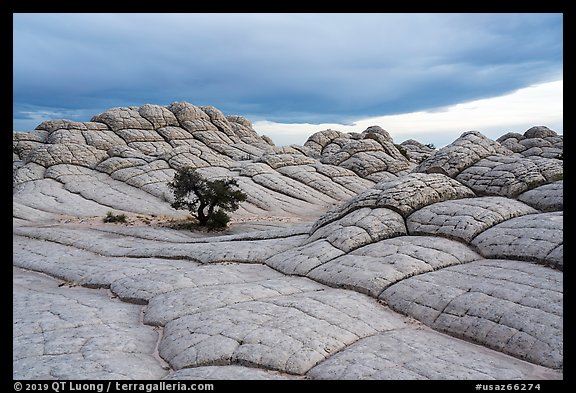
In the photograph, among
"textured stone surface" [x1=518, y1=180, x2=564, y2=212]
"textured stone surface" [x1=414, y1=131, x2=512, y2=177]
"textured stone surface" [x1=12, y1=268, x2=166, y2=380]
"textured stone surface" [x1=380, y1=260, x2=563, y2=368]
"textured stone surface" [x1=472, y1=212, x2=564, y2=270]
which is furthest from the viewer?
"textured stone surface" [x1=414, y1=131, x2=512, y2=177]

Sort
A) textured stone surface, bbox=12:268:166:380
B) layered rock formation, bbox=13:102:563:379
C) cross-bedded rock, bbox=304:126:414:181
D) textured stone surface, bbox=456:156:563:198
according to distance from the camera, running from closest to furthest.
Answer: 1. textured stone surface, bbox=12:268:166:380
2. layered rock formation, bbox=13:102:563:379
3. textured stone surface, bbox=456:156:563:198
4. cross-bedded rock, bbox=304:126:414:181

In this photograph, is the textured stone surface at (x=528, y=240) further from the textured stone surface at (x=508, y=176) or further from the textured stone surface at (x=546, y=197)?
the textured stone surface at (x=508, y=176)

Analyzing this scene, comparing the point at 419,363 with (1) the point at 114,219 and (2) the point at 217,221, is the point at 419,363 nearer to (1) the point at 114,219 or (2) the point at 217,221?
(2) the point at 217,221

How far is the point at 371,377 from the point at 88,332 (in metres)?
8.42

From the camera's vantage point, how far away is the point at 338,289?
1527 cm

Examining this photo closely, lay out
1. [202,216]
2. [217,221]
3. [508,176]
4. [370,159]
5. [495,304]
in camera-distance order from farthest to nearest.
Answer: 1. [370,159]
2. [202,216]
3. [217,221]
4. [508,176]
5. [495,304]

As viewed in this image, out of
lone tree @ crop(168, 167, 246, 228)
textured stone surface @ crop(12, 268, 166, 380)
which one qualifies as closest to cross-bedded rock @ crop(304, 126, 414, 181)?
lone tree @ crop(168, 167, 246, 228)

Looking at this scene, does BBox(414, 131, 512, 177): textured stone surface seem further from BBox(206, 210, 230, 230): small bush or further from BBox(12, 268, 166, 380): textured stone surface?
BBox(12, 268, 166, 380): textured stone surface

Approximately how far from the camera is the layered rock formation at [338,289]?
32.8ft

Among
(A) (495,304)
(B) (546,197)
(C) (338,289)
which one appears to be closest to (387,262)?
(C) (338,289)

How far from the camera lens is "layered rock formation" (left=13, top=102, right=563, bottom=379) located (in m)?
10.0

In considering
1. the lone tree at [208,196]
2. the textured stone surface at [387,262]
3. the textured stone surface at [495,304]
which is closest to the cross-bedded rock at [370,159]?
the lone tree at [208,196]
